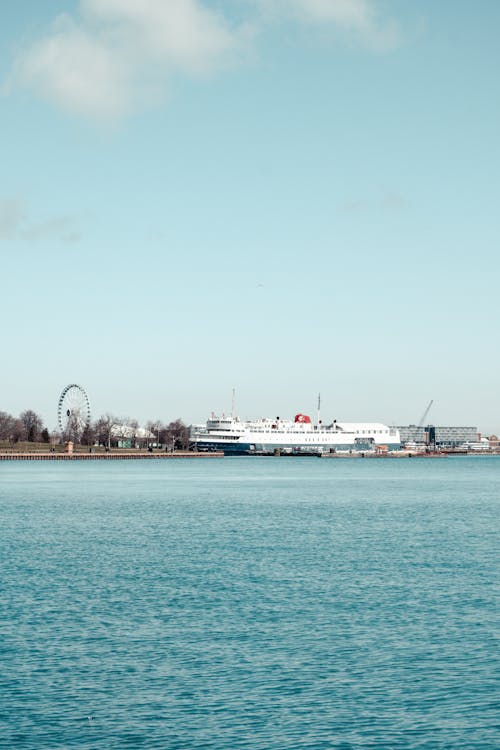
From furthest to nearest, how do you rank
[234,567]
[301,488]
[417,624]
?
1. [301,488]
2. [234,567]
3. [417,624]

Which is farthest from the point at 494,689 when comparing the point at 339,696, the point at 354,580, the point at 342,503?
the point at 342,503

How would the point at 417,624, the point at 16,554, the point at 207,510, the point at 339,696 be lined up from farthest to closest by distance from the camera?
1. the point at 207,510
2. the point at 16,554
3. the point at 417,624
4. the point at 339,696

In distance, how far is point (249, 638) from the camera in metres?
32.9

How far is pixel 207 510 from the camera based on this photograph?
8781cm

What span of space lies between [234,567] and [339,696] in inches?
886

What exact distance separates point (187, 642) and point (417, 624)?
8926mm

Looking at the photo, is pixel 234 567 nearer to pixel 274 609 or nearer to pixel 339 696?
pixel 274 609

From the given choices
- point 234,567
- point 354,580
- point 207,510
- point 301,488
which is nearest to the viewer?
point 354,580

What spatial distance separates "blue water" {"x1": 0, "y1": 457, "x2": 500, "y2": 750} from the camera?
23.9 meters

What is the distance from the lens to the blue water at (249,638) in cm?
2394

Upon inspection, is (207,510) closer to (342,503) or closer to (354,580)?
(342,503)

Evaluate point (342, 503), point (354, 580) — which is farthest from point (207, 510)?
point (354, 580)

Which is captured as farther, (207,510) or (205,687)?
(207,510)

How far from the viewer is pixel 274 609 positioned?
3744 cm
